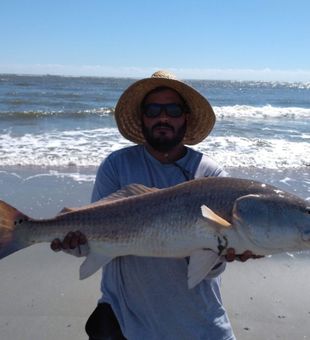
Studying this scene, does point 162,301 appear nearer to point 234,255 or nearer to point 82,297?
point 234,255

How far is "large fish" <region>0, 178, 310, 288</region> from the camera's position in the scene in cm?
265

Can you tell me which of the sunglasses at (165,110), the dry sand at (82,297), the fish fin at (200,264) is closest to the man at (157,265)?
the sunglasses at (165,110)

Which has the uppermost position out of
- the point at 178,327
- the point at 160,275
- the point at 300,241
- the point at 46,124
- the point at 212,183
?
the point at 212,183

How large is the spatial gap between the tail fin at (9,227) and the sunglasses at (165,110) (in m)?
1.06

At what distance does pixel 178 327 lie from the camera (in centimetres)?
294

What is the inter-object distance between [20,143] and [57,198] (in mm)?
5218

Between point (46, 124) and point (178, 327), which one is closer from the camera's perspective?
point (178, 327)

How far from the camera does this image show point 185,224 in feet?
8.87

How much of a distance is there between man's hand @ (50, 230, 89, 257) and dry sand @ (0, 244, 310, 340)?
1.42 m

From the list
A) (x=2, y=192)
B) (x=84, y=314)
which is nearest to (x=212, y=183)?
(x=84, y=314)

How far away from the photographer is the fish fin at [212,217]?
2560 mm

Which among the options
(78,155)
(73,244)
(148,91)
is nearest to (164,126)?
(148,91)

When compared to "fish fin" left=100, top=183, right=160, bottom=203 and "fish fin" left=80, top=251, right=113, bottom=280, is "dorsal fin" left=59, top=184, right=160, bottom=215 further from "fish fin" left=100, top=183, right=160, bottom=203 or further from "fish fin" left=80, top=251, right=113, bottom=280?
"fish fin" left=80, top=251, right=113, bottom=280

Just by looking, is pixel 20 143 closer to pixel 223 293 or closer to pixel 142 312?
pixel 223 293
